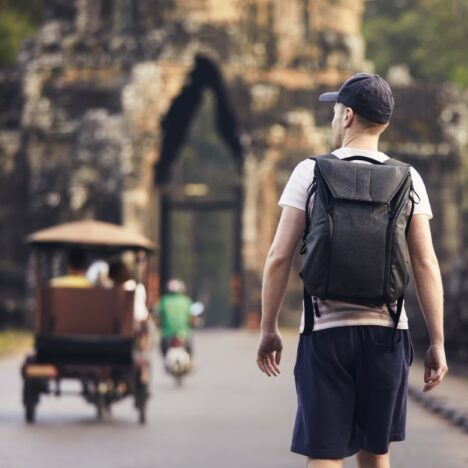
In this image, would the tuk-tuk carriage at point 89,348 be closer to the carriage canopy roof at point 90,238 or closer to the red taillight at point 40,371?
the red taillight at point 40,371

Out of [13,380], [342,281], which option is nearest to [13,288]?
[13,380]

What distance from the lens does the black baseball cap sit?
7.35 metres

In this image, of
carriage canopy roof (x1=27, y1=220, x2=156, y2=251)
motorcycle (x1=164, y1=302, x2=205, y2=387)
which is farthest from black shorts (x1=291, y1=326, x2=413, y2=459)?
motorcycle (x1=164, y1=302, x2=205, y2=387)

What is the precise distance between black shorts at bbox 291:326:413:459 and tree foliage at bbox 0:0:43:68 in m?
57.2

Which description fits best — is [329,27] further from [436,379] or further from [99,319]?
[436,379]

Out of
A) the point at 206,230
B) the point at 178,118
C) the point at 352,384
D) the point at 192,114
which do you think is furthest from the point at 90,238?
the point at 206,230

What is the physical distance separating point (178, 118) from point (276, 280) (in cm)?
4624

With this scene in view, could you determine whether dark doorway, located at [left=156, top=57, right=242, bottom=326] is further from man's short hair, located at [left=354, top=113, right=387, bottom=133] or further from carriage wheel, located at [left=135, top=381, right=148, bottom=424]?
man's short hair, located at [left=354, top=113, right=387, bottom=133]

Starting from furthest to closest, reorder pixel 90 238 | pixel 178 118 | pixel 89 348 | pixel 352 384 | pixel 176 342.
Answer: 1. pixel 178 118
2. pixel 176 342
3. pixel 90 238
4. pixel 89 348
5. pixel 352 384

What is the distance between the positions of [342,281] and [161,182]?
143 ft

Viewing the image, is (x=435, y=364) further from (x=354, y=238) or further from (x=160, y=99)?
(x=160, y=99)

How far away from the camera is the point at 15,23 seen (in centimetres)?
6881

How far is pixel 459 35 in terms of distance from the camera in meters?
72.4

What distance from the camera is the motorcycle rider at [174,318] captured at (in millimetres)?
25188
